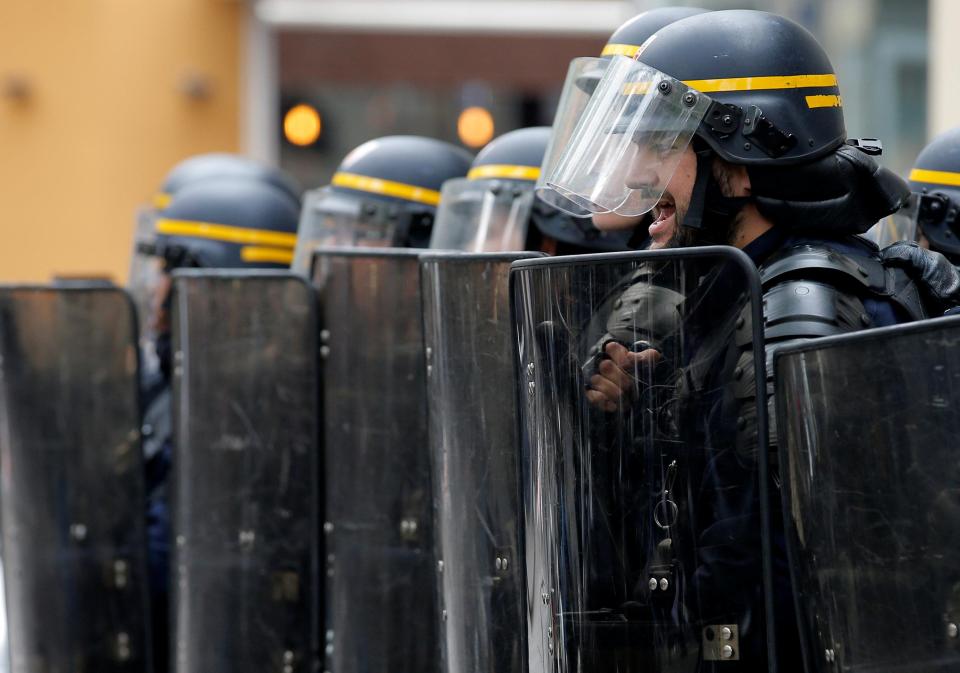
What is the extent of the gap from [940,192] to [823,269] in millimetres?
1996

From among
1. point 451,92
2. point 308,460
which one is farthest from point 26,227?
point 308,460

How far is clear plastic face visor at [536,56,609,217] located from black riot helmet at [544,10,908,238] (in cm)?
55

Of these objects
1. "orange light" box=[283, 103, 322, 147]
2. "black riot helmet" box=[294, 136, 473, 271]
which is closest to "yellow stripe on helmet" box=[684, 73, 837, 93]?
"black riot helmet" box=[294, 136, 473, 271]

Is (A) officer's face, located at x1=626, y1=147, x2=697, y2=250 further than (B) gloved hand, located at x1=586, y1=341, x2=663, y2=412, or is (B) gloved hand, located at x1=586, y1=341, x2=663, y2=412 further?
(A) officer's face, located at x1=626, y1=147, x2=697, y2=250

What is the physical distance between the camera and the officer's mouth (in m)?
2.81

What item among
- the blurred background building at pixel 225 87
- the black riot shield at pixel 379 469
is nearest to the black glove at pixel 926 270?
the black riot shield at pixel 379 469

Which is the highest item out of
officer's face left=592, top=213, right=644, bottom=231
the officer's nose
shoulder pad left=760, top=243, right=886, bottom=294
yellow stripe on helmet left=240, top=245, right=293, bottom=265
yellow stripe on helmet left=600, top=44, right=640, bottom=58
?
yellow stripe on helmet left=240, top=245, right=293, bottom=265

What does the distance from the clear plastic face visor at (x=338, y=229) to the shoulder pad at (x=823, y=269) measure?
253 centimetres

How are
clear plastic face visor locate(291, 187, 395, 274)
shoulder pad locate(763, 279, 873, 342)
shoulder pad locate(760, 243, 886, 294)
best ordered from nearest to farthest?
shoulder pad locate(763, 279, 873, 342), shoulder pad locate(760, 243, 886, 294), clear plastic face visor locate(291, 187, 395, 274)

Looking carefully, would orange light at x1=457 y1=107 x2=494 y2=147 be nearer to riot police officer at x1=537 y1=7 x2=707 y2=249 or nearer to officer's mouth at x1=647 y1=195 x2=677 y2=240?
riot police officer at x1=537 y1=7 x2=707 y2=249

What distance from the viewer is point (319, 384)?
156 inches

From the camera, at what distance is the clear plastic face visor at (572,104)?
3.40m

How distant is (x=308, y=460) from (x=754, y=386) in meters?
1.96

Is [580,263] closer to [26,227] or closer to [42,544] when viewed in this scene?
[42,544]
